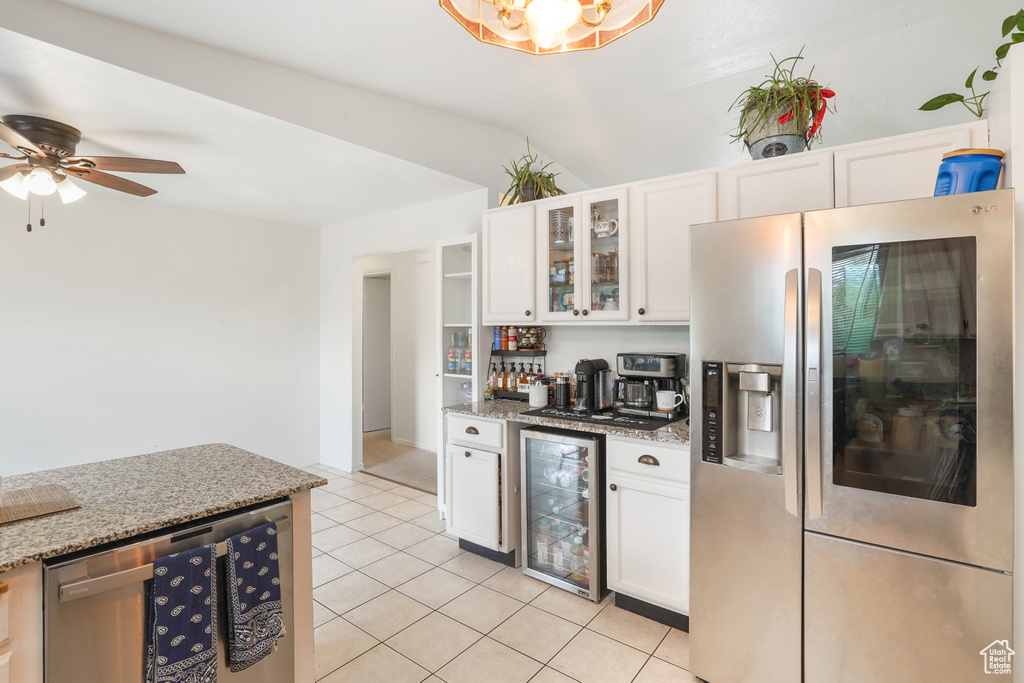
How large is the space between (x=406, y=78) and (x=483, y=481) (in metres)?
2.42

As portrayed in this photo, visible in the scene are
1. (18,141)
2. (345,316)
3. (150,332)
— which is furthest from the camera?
(345,316)

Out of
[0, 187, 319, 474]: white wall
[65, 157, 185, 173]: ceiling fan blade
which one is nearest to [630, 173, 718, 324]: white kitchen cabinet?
[65, 157, 185, 173]: ceiling fan blade

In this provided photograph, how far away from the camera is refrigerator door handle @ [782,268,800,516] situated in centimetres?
168

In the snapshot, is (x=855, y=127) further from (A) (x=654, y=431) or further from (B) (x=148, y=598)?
(B) (x=148, y=598)

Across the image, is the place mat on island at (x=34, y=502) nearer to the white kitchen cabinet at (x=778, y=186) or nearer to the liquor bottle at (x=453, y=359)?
the liquor bottle at (x=453, y=359)

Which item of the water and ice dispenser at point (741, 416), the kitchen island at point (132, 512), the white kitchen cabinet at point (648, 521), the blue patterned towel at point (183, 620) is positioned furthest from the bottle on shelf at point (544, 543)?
the blue patterned towel at point (183, 620)

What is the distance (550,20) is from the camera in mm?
1283

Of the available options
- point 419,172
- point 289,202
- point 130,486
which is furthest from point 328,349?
point 130,486

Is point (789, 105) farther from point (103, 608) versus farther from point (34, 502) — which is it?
point (34, 502)

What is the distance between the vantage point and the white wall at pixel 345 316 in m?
4.47

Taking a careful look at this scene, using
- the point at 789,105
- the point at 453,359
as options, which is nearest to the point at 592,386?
the point at 453,359

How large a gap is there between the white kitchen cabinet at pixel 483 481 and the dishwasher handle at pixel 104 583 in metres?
1.82

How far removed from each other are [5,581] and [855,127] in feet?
12.5

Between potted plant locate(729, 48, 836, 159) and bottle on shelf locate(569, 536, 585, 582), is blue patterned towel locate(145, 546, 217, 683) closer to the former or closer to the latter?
bottle on shelf locate(569, 536, 585, 582)
